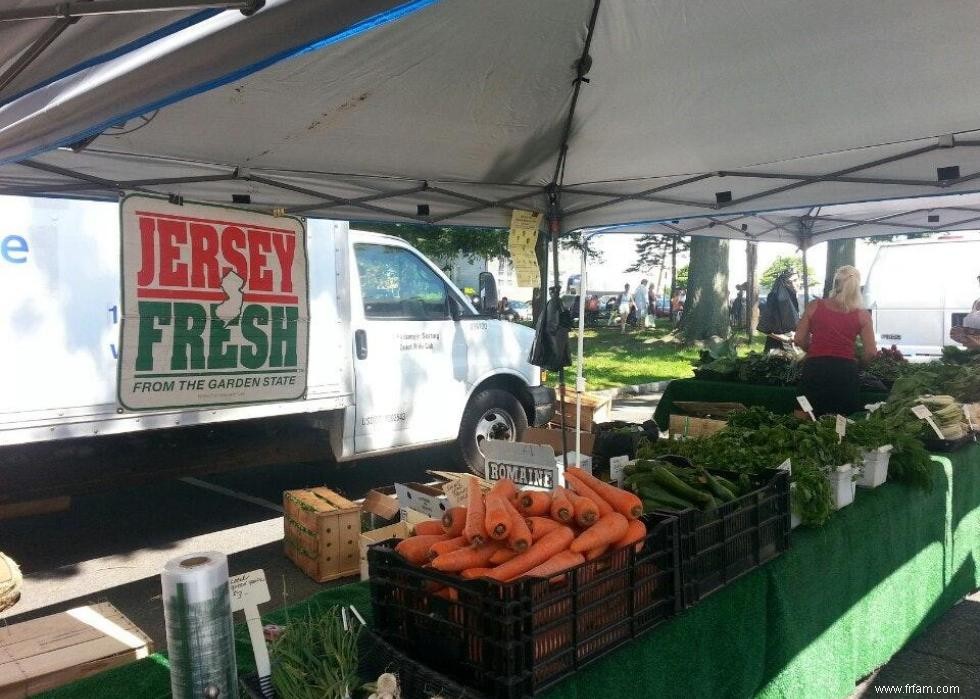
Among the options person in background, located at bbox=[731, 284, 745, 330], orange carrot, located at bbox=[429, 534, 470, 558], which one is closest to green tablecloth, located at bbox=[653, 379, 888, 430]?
orange carrot, located at bbox=[429, 534, 470, 558]

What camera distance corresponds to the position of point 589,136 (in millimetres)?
3812

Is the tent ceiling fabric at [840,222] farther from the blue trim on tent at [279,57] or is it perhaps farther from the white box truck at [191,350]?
the blue trim on tent at [279,57]

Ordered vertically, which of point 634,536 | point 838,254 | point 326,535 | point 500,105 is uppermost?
point 838,254

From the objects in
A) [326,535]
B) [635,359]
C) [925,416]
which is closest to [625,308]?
[635,359]

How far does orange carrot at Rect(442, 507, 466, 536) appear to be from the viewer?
1918 millimetres

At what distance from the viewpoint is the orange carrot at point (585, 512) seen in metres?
1.87

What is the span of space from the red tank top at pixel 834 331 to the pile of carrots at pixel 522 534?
367 centimetres

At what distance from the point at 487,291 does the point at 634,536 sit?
483cm

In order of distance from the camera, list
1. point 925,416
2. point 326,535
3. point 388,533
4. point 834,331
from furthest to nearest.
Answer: point 834,331, point 326,535, point 925,416, point 388,533

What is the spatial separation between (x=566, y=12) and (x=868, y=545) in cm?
250

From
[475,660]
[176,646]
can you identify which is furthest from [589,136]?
[176,646]

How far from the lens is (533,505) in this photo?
196cm

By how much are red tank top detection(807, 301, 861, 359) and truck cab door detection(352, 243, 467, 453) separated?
3135 mm

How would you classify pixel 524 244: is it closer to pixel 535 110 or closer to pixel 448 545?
pixel 535 110
